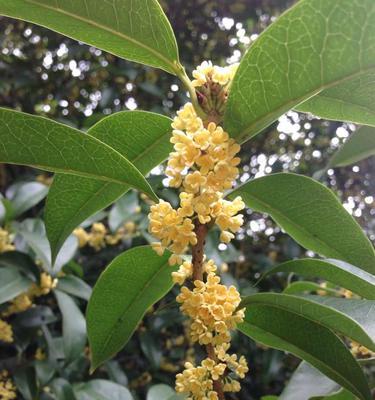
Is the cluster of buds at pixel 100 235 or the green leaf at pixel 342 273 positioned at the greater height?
the cluster of buds at pixel 100 235

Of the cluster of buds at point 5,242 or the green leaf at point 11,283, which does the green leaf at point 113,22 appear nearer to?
the green leaf at point 11,283

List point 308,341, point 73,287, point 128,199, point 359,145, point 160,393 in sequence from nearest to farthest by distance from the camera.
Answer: point 308,341 → point 359,145 → point 160,393 → point 73,287 → point 128,199

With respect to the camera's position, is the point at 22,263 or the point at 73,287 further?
the point at 73,287

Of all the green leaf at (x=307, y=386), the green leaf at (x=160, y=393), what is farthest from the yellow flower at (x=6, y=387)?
the green leaf at (x=307, y=386)

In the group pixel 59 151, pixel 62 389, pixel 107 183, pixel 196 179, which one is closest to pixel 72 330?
pixel 62 389

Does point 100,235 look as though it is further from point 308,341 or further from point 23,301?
point 308,341

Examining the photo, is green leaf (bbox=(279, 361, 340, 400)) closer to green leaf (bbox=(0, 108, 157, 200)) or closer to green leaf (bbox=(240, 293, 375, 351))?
green leaf (bbox=(240, 293, 375, 351))
